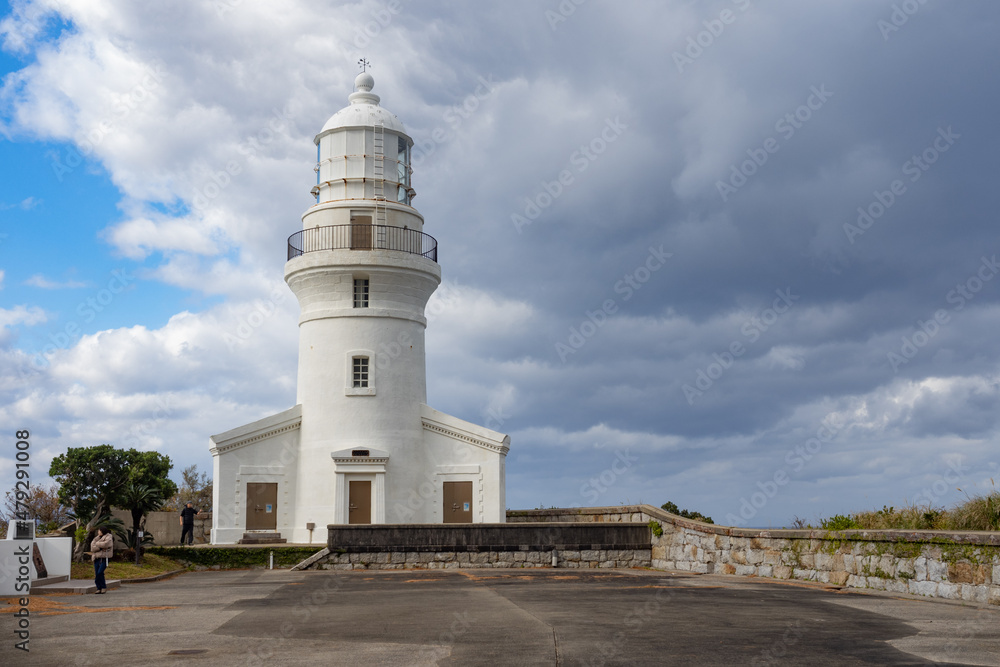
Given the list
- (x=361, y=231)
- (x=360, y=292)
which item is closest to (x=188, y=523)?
(x=360, y=292)

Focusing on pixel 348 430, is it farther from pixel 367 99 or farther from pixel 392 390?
pixel 367 99

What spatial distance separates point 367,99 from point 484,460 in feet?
47.7

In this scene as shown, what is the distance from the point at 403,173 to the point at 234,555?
15.4 m

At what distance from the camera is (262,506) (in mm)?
31016

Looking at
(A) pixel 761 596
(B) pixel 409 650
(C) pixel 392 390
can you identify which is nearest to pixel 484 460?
(C) pixel 392 390

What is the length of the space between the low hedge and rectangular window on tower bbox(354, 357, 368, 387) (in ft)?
23.2

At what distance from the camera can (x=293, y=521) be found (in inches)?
1234

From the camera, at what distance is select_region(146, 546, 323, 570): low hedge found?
25766 millimetres

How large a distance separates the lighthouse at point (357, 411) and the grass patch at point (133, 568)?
194 inches

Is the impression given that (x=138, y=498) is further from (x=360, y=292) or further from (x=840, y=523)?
(x=840, y=523)

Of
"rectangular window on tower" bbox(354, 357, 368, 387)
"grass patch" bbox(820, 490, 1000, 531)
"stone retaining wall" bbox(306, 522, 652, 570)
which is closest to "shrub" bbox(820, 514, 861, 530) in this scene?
"grass patch" bbox(820, 490, 1000, 531)

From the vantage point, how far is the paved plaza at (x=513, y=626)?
795 centimetres

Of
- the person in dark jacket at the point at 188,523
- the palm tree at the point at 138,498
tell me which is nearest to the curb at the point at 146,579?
the palm tree at the point at 138,498

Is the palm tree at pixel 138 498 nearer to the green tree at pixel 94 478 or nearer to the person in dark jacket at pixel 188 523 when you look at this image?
the green tree at pixel 94 478
